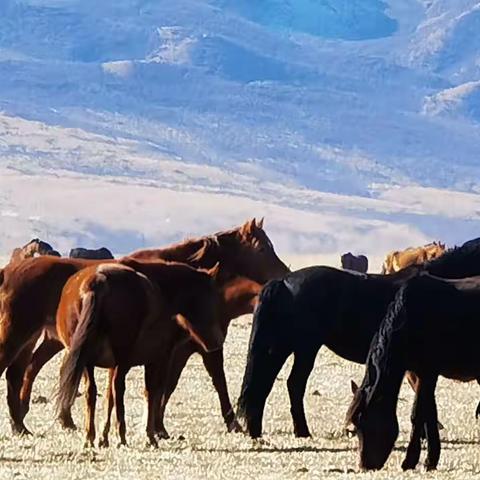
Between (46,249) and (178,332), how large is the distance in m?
21.6

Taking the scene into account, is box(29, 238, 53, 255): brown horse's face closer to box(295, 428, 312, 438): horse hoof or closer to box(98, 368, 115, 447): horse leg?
box(295, 428, 312, 438): horse hoof

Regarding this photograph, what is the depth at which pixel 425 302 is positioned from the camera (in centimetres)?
1179

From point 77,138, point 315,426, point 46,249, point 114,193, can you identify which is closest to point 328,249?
point 114,193

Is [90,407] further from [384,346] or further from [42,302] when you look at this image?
[384,346]

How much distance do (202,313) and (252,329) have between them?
411 mm

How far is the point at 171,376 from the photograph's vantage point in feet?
49.6

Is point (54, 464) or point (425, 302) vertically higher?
point (425, 302)

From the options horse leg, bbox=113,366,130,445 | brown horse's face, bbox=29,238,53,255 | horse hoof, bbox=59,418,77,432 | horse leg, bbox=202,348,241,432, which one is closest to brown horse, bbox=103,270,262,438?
horse leg, bbox=202,348,241,432

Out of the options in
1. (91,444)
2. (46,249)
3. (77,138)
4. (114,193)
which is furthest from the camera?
(77,138)

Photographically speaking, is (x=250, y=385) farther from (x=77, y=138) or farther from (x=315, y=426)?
(x=77, y=138)

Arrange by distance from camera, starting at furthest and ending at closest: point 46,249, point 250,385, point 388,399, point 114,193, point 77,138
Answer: point 77,138 < point 114,193 < point 46,249 < point 250,385 < point 388,399

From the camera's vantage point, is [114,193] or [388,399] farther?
[114,193]

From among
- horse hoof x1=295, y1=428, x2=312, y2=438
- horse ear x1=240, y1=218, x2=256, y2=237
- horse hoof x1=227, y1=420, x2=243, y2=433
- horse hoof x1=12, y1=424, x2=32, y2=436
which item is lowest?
horse hoof x1=12, y1=424, x2=32, y2=436

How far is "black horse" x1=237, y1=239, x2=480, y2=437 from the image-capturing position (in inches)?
535
